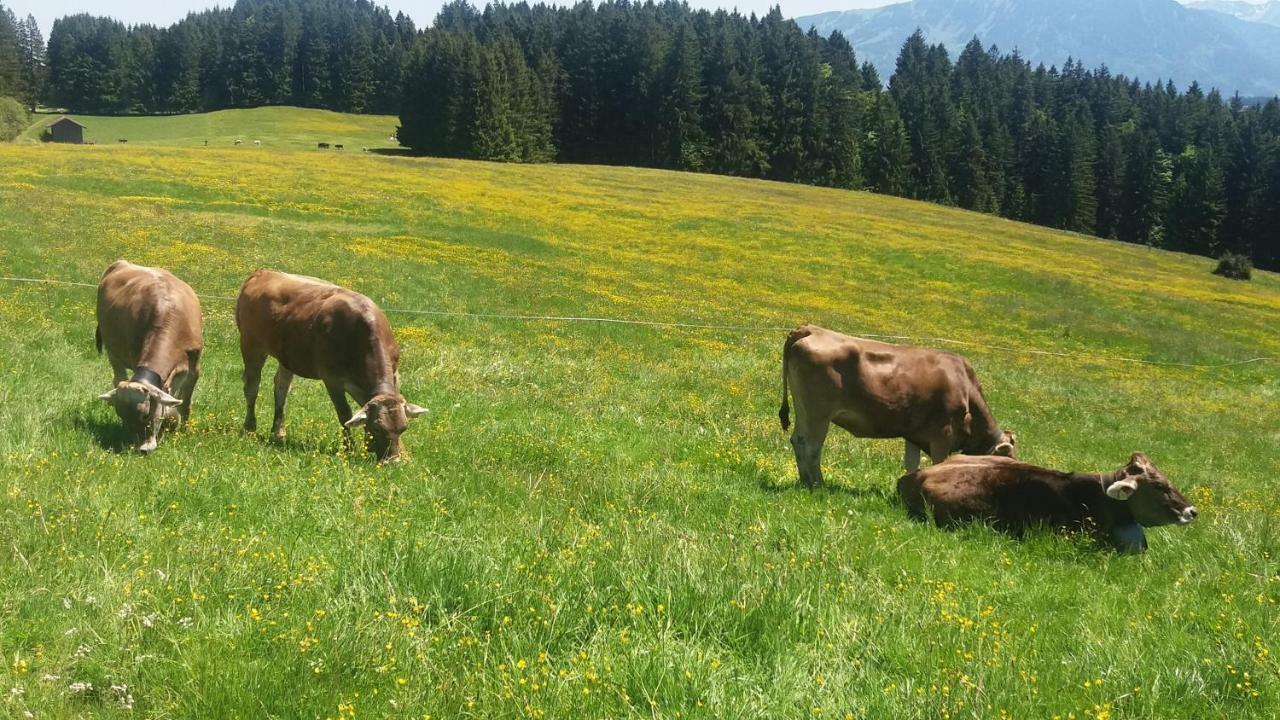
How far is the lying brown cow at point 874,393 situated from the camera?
428 inches

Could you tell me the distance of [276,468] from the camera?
841cm

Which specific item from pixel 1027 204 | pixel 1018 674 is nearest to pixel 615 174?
pixel 1027 204

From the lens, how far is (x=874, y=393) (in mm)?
10859

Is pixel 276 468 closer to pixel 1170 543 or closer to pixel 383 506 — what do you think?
pixel 383 506

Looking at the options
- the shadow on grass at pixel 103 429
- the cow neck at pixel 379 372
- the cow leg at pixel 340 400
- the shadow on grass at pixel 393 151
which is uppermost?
the shadow on grass at pixel 393 151

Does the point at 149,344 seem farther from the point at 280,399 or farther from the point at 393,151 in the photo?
the point at 393,151

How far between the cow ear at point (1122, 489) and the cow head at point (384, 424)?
7.40m

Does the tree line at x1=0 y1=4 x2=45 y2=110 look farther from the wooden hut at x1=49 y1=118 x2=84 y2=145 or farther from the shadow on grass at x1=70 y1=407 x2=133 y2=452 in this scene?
the shadow on grass at x1=70 y1=407 x2=133 y2=452

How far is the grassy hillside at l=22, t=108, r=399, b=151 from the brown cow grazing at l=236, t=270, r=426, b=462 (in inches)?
3427

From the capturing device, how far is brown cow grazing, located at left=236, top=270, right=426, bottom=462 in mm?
9812

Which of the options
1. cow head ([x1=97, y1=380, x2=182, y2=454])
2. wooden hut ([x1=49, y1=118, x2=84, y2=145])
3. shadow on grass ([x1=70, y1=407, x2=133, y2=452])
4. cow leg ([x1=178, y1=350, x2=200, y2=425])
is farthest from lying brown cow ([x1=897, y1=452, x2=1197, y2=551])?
wooden hut ([x1=49, y1=118, x2=84, y2=145])

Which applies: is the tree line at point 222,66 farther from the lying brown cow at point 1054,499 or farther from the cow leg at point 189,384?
the lying brown cow at point 1054,499

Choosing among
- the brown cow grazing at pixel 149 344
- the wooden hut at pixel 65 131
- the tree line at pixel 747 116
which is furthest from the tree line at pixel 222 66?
the brown cow grazing at pixel 149 344

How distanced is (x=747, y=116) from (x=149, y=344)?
109104 millimetres
